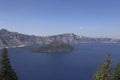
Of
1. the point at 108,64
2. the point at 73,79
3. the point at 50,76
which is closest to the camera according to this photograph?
the point at 108,64

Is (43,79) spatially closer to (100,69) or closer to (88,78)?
(88,78)

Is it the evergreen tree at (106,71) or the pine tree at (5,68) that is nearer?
the evergreen tree at (106,71)

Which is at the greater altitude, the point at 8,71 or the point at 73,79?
the point at 8,71

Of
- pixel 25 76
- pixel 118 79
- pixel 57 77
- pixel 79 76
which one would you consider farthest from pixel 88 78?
pixel 118 79

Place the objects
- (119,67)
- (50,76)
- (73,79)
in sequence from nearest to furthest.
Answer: (119,67), (73,79), (50,76)

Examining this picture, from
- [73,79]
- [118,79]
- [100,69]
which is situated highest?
[100,69]

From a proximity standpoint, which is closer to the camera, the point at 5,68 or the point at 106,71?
the point at 106,71

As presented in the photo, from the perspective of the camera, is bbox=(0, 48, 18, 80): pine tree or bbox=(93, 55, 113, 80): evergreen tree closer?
bbox=(93, 55, 113, 80): evergreen tree

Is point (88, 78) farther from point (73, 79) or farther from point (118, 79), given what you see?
point (118, 79)

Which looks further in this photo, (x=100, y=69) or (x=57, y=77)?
(x=57, y=77)

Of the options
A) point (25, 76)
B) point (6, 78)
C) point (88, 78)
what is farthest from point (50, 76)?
point (6, 78)
